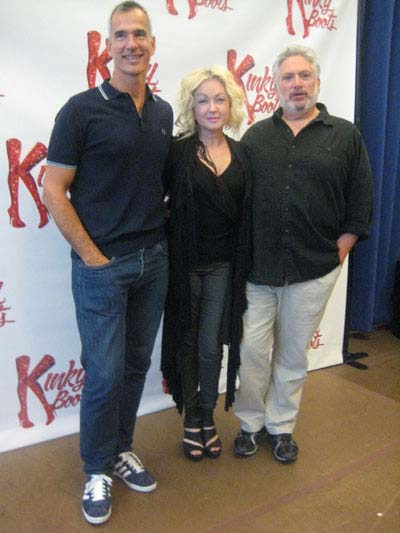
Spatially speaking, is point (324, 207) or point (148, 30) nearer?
point (148, 30)

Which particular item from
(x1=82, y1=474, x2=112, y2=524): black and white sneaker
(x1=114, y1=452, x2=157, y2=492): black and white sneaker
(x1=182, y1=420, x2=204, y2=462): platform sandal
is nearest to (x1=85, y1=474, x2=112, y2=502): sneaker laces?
(x1=82, y1=474, x2=112, y2=524): black and white sneaker

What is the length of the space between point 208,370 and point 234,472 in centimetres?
37

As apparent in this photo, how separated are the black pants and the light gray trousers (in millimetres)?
107

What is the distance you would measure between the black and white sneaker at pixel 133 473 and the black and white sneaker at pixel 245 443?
339 millimetres

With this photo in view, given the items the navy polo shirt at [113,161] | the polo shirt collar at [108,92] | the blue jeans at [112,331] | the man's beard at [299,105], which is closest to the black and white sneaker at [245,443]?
the blue jeans at [112,331]

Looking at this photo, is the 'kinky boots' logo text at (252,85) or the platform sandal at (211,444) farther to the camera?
the 'kinky boots' logo text at (252,85)

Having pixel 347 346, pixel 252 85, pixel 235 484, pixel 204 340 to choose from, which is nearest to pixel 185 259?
pixel 204 340

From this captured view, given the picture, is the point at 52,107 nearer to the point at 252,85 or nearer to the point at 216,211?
the point at 216,211

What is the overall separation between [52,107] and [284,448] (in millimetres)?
1467

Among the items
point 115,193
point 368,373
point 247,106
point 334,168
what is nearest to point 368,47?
point 247,106

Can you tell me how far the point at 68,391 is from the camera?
83.4 inches

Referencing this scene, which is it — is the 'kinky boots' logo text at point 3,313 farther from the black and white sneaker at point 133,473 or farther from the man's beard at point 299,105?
the man's beard at point 299,105

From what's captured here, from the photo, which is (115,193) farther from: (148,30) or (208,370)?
(208,370)

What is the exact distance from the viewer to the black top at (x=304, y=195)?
5.62ft
